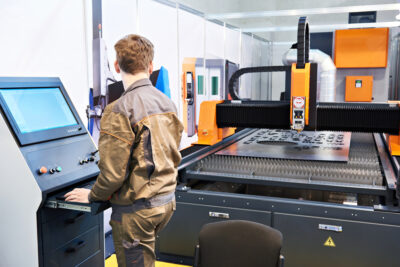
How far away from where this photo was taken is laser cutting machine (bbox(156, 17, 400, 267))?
244cm

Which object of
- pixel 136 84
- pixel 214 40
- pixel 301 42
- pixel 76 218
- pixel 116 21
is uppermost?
pixel 214 40

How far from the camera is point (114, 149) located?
5.65ft

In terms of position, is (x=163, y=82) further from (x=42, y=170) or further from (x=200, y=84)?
(x=200, y=84)

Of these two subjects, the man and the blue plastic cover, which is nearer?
the man

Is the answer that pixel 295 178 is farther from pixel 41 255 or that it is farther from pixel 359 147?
pixel 41 255

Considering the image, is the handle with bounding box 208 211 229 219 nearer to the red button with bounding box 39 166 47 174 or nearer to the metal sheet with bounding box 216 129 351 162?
the metal sheet with bounding box 216 129 351 162

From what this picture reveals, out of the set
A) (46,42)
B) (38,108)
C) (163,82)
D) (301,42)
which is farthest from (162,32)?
(38,108)

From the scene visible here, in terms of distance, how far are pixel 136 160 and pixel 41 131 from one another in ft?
1.83

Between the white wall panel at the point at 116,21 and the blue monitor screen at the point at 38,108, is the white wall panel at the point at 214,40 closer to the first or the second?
the white wall panel at the point at 116,21

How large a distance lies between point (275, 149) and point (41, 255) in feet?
7.61

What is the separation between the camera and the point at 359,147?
374cm

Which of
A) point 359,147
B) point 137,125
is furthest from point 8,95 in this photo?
point 359,147

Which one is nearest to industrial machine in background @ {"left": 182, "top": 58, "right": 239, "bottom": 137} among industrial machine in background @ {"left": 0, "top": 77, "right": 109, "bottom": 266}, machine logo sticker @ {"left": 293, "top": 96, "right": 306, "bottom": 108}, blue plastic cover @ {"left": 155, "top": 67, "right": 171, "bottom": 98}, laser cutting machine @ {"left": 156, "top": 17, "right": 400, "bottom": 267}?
blue plastic cover @ {"left": 155, "top": 67, "right": 171, "bottom": 98}

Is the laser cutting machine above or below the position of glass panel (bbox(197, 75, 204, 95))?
below
